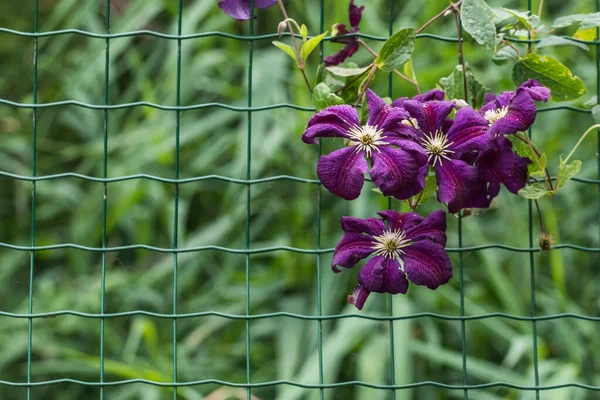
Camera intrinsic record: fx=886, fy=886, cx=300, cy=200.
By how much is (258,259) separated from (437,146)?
1276mm

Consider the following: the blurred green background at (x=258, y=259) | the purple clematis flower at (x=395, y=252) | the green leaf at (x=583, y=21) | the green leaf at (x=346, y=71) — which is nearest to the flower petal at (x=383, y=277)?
the purple clematis flower at (x=395, y=252)

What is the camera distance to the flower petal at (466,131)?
3.07 feet

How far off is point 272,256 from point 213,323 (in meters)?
0.25

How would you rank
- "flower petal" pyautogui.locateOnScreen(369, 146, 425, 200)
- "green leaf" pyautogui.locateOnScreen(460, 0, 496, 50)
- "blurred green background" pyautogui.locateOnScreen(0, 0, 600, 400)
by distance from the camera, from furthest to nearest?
"blurred green background" pyautogui.locateOnScreen(0, 0, 600, 400), "green leaf" pyautogui.locateOnScreen(460, 0, 496, 50), "flower petal" pyautogui.locateOnScreen(369, 146, 425, 200)

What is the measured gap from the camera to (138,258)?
223 centimetres

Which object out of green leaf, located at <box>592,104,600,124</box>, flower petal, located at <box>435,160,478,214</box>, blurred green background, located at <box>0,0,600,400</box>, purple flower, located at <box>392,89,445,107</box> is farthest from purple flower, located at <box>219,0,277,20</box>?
blurred green background, located at <box>0,0,600,400</box>

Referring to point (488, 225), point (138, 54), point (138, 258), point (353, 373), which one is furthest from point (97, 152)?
point (488, 225)

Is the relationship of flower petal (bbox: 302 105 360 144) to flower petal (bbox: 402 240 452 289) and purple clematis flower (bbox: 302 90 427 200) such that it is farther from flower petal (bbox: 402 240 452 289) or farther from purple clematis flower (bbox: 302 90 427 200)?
flower petal (bbox: 402 240 452 289)

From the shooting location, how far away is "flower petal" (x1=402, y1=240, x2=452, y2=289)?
945 mm

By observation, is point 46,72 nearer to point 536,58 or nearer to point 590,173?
point 590,173

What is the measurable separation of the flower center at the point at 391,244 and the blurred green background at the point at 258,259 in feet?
2.63

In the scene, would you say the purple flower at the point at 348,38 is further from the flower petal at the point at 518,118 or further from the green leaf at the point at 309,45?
the flower petal at the point at 518,118

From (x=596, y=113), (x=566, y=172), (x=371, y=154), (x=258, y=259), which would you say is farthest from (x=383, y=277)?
(x=258, y=259)

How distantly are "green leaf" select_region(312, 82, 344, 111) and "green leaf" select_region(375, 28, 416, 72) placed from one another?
7cm
